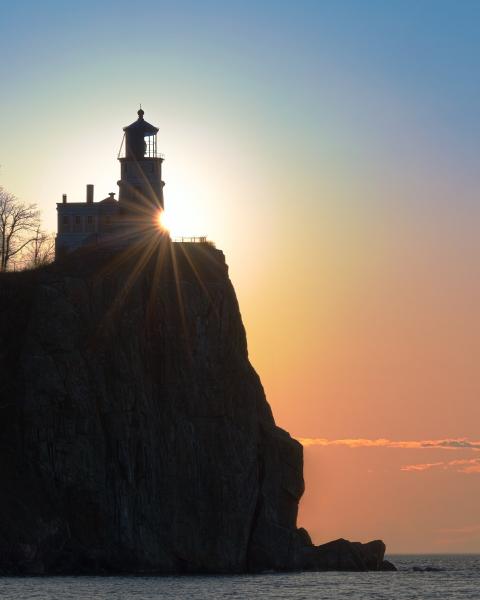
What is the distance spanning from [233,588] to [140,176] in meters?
41.9

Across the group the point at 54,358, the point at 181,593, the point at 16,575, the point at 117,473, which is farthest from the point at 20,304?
the point at 181,593

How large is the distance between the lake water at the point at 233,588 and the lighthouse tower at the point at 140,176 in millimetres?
33505

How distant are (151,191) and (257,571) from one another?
33.7 m

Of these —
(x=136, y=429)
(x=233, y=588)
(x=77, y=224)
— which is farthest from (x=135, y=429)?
(x=77, y=224)

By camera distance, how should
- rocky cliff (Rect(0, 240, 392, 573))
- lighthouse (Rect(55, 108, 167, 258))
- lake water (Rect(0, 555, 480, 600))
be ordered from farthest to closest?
lighthouse (Rect(55, 108, 167, 258))
rocky cliff (Rect(0, 240, 392, 573))
lake water (Rect(0, 555, 480, 600))

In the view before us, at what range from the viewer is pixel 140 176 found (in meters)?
120

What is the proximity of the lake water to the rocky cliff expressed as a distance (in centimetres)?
342

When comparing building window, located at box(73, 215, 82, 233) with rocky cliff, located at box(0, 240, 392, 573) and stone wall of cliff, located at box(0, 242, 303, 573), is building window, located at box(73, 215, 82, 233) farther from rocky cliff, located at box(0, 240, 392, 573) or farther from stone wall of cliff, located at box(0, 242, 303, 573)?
stone wall of cliff, located at box(0, 242, 303, 573)

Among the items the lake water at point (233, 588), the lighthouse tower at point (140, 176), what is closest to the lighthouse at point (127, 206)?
the lighthouse tower at point (140, 176)

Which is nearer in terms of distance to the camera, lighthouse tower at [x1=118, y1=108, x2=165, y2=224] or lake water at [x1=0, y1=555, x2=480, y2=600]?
lake water at [x1=0, y1=555, x2=480, y2=600]

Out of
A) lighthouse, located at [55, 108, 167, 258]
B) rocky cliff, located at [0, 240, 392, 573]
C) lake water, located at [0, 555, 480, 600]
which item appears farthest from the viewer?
lighthouse, located at [55, 108, 167, 258]

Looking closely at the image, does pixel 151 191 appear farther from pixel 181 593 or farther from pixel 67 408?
pixel 181 593

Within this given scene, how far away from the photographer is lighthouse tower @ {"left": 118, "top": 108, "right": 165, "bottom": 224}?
11994 centimetres

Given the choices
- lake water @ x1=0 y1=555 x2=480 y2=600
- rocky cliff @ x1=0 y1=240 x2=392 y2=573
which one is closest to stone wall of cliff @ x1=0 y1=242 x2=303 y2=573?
rocky cliff @ x1=0 y1=240 x2=392 y2=573
